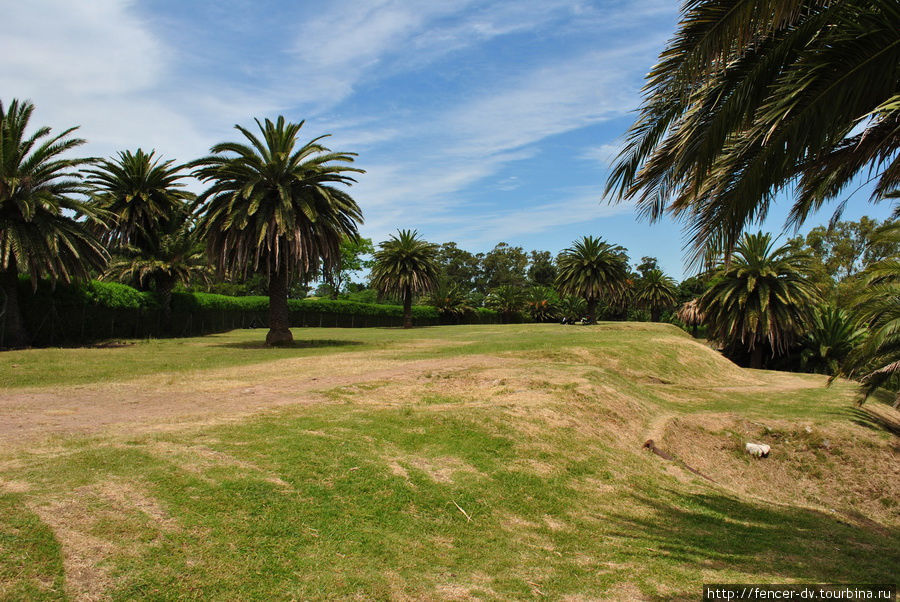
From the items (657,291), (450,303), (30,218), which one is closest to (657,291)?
(657,291)

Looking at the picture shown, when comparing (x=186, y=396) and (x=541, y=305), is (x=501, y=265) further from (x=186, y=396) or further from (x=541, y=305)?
(x=186, y=396)

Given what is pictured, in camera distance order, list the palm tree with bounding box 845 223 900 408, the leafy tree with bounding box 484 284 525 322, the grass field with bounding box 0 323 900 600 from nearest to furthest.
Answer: the grass field with bounding box 0 323 900 600, the palm tree with bounding box 845 223 900 408, the leafy tree with bounding box 484 284 525 322

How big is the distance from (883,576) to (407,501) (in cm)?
494

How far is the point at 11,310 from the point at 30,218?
3.79 metres

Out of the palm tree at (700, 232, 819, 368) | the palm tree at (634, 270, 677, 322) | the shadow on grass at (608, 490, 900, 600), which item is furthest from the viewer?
the palm tree at (634, 270, 677, 322)

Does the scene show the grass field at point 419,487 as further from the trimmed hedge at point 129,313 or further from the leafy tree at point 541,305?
the leafy tree at point 541,305

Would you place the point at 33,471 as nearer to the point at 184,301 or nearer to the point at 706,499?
the point at 706,499

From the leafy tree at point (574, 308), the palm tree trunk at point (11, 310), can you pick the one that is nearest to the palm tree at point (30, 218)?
the palm tree trunk at point (11, 310)

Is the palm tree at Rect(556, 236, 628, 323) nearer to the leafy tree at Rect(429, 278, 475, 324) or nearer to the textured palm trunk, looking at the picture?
the leafy tree at Rect(429, 278, 475, 324)

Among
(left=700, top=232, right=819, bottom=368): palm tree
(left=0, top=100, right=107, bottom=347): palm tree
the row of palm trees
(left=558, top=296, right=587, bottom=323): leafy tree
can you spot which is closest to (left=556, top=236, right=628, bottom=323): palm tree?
(left=558, top=296, right=587, bottom=323): leafy tree

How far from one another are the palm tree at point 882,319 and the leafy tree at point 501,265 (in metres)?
89.2

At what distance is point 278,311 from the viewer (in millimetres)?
25953

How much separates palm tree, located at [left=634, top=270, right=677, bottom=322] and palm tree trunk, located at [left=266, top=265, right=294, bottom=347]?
55.1m

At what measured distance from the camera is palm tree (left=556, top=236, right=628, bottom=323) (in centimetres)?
4953
